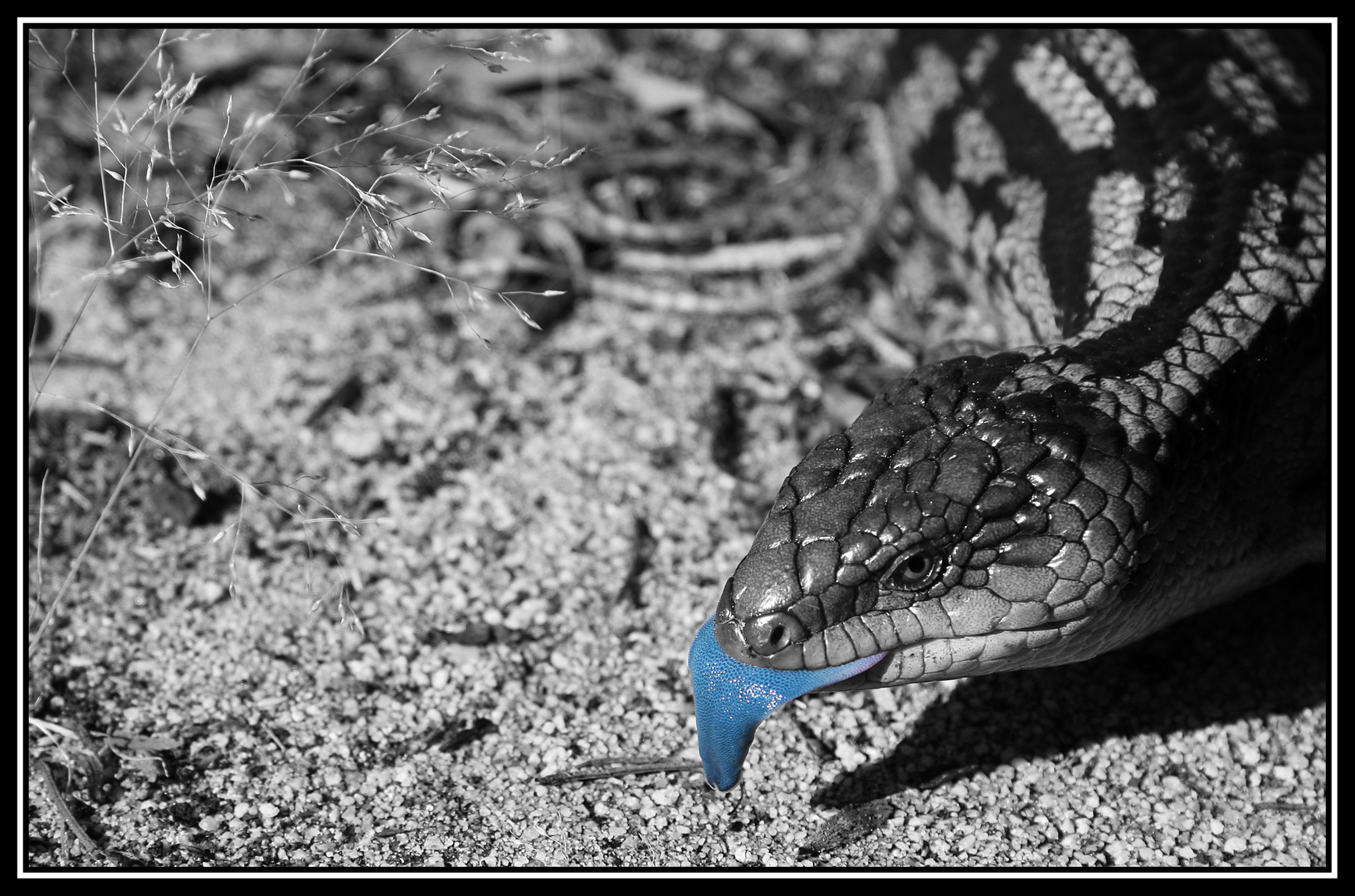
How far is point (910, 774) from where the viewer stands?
3043mm

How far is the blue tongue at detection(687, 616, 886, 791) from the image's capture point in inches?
107

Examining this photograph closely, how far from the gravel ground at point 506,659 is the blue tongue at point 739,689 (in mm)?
263

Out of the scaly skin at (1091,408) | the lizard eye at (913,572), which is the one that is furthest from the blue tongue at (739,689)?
the lizard eye at (913,572)

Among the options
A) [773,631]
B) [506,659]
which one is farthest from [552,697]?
[773,631]

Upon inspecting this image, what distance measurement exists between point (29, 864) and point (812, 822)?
65.7 inches

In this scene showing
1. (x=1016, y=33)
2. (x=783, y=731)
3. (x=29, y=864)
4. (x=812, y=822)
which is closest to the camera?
(x=29, y=864)

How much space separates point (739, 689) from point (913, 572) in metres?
0.44

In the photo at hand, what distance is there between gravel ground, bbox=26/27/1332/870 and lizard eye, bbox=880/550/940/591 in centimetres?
58

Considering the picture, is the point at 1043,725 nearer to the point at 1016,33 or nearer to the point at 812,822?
the point at 812,822

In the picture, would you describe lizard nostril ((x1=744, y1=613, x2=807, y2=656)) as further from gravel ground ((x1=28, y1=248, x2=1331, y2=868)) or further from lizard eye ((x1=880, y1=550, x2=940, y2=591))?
gravel ground ((x1=28, y1=248, x2=1331, y2=868))

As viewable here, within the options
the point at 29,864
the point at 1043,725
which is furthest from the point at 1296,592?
the point at 29,864

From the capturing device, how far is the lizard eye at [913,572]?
267 cm

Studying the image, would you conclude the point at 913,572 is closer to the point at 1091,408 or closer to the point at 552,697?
the point at 1091,408

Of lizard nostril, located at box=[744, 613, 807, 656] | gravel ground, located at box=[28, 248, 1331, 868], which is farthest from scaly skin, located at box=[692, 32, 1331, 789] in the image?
gravel ground, located at box=[28, 248, 1331, 868]
